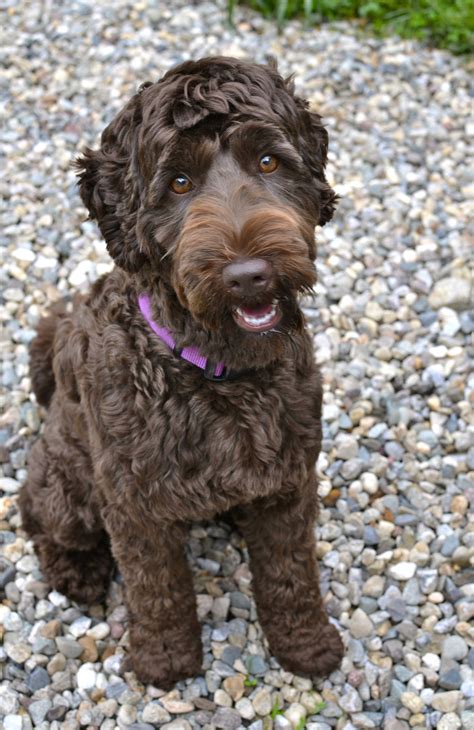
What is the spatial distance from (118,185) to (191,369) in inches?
24.8

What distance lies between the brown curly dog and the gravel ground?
187 millimetres

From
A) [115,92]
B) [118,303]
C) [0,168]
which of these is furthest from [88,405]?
[115,92]

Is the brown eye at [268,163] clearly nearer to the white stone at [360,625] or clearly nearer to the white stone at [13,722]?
the white stone at [360,625]

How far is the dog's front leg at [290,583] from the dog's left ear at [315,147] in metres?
1.06

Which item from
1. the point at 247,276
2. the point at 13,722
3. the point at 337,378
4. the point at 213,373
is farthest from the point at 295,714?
the point at 247,276

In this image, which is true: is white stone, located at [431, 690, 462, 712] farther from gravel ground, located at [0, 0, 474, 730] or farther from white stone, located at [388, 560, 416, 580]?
white stone, located at [388, 560, 416, 580]

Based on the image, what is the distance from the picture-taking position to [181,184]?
2857mm

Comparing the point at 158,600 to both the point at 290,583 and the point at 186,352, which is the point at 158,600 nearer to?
the point at 290,583

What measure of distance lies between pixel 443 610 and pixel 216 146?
218 cm

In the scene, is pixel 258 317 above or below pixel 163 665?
above

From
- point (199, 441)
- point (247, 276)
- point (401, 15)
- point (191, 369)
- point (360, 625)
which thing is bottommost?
point (360, 625)

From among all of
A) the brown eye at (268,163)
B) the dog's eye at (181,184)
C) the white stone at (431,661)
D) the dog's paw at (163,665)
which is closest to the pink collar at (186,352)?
the dog's eye at (181,184)

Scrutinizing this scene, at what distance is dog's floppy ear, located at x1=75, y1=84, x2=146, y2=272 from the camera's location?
9.53 feet

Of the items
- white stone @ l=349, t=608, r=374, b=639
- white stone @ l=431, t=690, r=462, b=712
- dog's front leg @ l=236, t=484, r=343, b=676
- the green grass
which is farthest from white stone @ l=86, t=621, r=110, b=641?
the green grass
